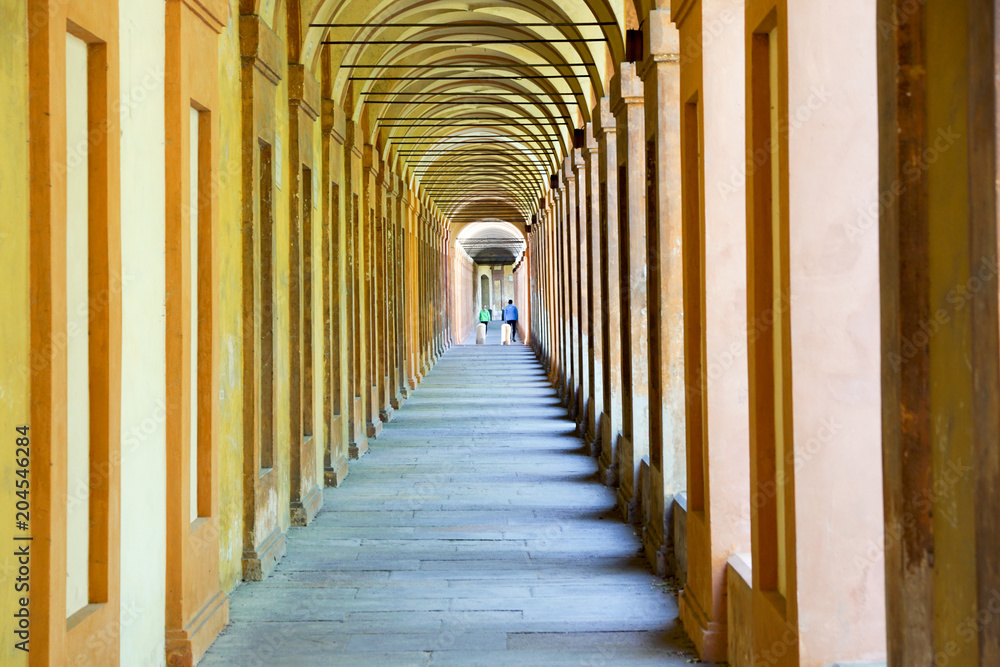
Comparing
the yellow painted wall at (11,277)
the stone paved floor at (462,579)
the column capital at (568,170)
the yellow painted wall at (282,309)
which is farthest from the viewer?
the column capital at (568,170)

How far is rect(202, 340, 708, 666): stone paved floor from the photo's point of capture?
A: 18.3ft

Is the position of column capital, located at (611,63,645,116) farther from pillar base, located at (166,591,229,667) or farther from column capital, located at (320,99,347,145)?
pillar base, located at (166,591,229,667)

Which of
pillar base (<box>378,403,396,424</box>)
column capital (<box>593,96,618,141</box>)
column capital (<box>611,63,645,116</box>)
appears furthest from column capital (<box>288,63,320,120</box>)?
pillar base (<box>378,403,396,424</box>)

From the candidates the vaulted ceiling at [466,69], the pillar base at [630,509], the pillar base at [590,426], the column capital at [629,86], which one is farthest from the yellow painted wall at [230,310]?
the pillar base at [590,426]

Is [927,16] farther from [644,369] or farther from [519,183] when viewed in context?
[519,183]

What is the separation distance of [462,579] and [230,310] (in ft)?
8.46

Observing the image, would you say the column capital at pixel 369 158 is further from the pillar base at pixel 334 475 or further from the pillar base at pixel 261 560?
the pillar base at pixel 261 560

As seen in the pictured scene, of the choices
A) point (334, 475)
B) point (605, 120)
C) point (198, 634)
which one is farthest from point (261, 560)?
point (605, 120)

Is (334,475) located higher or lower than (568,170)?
lower

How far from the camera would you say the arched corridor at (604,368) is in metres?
2.55

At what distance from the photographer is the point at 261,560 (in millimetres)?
7234

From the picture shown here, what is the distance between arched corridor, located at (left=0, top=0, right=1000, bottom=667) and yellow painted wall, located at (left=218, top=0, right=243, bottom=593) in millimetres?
40

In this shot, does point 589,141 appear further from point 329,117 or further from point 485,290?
point 485,290

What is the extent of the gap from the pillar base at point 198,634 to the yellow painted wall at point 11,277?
1942 mm
